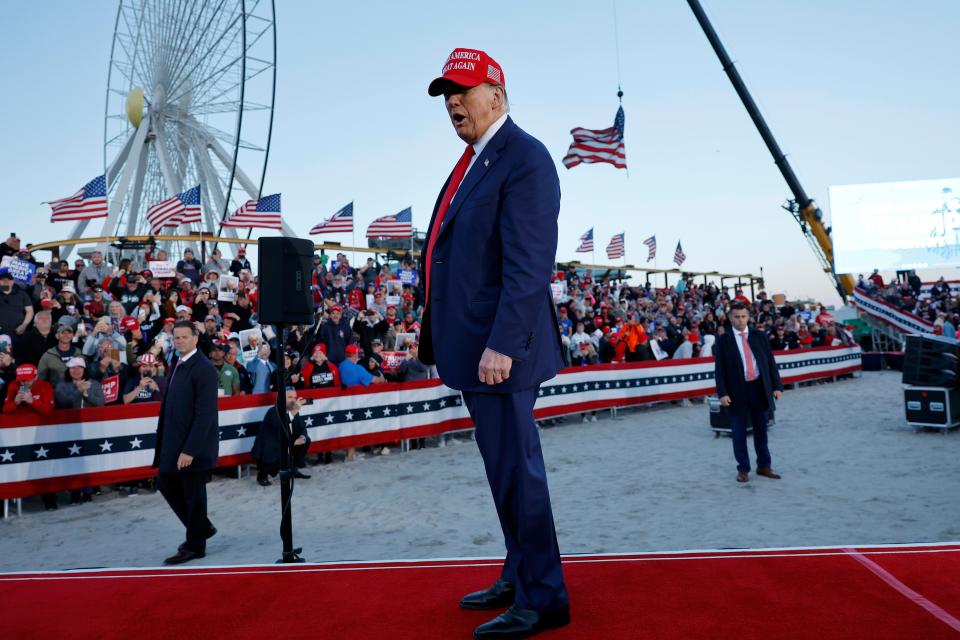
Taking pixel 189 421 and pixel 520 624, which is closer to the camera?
pixel 520 624

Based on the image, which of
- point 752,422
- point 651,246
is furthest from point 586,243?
point 752,422

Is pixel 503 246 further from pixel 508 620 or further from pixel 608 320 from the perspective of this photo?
pixel 608 320

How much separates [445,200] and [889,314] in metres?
29.8

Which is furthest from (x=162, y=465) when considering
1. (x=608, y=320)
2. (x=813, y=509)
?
(x=608, y=320)

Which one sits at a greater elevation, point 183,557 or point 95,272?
point 95,272

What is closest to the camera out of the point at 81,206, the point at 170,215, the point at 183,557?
the point at 183,557

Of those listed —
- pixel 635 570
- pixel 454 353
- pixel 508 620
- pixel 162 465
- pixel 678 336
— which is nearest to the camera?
pixel 508 620

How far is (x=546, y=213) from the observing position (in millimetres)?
2400

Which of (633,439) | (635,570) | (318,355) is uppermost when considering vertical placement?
(318,355)

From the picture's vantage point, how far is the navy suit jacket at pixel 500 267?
232cm

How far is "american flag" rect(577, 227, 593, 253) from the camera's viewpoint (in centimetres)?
2959

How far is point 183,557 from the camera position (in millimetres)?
5152

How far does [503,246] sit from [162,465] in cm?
407

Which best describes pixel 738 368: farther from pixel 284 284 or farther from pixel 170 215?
pixel 170 215
